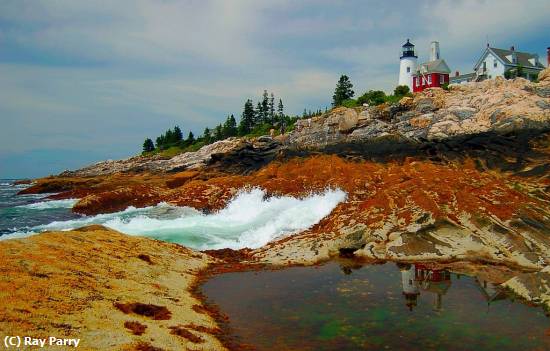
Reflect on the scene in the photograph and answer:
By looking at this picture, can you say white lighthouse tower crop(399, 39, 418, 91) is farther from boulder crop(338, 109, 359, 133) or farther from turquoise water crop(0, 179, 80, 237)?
turquoise water crop(0, 179, 80, 237)

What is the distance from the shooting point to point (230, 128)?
13325cm

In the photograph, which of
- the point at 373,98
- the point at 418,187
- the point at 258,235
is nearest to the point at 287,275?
the point at 258,235

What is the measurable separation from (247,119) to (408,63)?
184ft

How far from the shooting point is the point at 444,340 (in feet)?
40.0

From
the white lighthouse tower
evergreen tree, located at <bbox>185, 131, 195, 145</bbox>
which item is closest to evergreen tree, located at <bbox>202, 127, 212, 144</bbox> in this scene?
evergreen tree, located at <bbox>185, 131, 195, 145</bbox>

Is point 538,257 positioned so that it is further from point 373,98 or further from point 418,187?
point 373,98

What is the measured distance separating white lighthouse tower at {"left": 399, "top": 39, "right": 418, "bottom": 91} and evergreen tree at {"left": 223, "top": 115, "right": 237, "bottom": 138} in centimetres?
5957

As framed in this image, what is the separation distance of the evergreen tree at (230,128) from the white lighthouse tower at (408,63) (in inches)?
2345

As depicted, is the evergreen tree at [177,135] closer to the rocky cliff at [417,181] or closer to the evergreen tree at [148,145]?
the evergreen tree at [148,145]

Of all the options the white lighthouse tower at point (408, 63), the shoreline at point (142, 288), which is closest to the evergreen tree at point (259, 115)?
the white lighthouse tower at point (408, 63)

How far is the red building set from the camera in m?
78.3

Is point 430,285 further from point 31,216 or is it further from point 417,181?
point 31,216

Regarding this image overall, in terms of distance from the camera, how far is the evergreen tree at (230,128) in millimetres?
131625

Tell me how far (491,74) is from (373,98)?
91.9 feet
